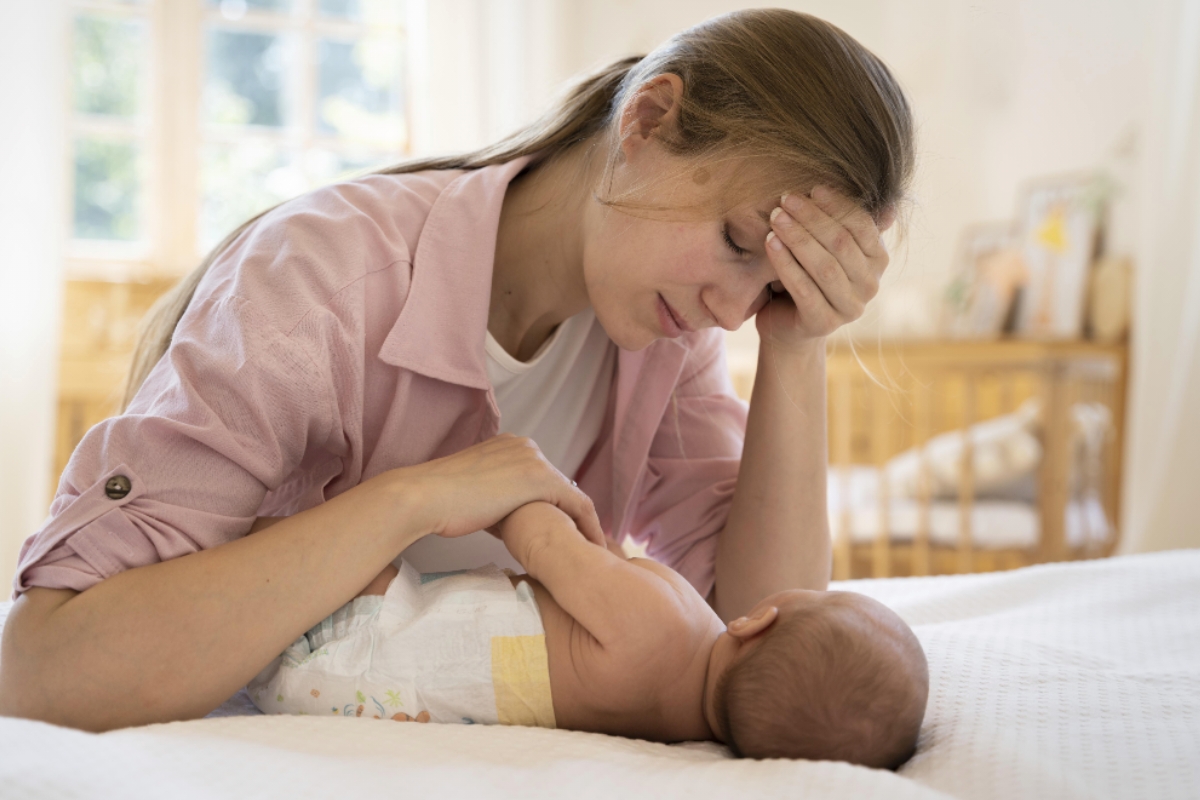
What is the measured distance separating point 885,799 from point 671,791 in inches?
5.9

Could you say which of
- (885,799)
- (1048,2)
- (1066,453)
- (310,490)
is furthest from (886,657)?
(1048,2)

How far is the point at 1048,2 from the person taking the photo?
3.70 metres

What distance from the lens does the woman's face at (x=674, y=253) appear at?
1.05 m

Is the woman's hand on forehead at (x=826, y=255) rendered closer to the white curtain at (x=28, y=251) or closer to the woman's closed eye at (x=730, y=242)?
the woman's closed eye at (x=730, y=242)

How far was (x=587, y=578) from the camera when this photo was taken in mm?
940

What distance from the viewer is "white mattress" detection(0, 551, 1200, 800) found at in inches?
27.5

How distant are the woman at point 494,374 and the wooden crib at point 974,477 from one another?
1.64 metres

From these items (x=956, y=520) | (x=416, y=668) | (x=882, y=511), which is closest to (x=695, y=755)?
(x=416, y=668)

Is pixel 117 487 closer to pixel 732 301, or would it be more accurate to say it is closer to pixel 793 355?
pixel 732 301

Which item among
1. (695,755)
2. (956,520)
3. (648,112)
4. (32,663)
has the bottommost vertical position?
(956,520)

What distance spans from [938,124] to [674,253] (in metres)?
3.28

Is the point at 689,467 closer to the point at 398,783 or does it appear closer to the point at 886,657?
the point at 886,657

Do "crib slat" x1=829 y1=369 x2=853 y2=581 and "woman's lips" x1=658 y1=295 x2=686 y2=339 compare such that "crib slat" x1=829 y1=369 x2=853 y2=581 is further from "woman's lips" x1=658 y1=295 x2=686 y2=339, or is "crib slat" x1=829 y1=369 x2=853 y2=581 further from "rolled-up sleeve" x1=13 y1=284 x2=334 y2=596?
"rolled-up sleeve" x1=13 y1=284 x2=334 y2=596

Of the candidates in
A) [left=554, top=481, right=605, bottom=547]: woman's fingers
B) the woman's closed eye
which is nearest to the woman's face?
the woman's closed eye
